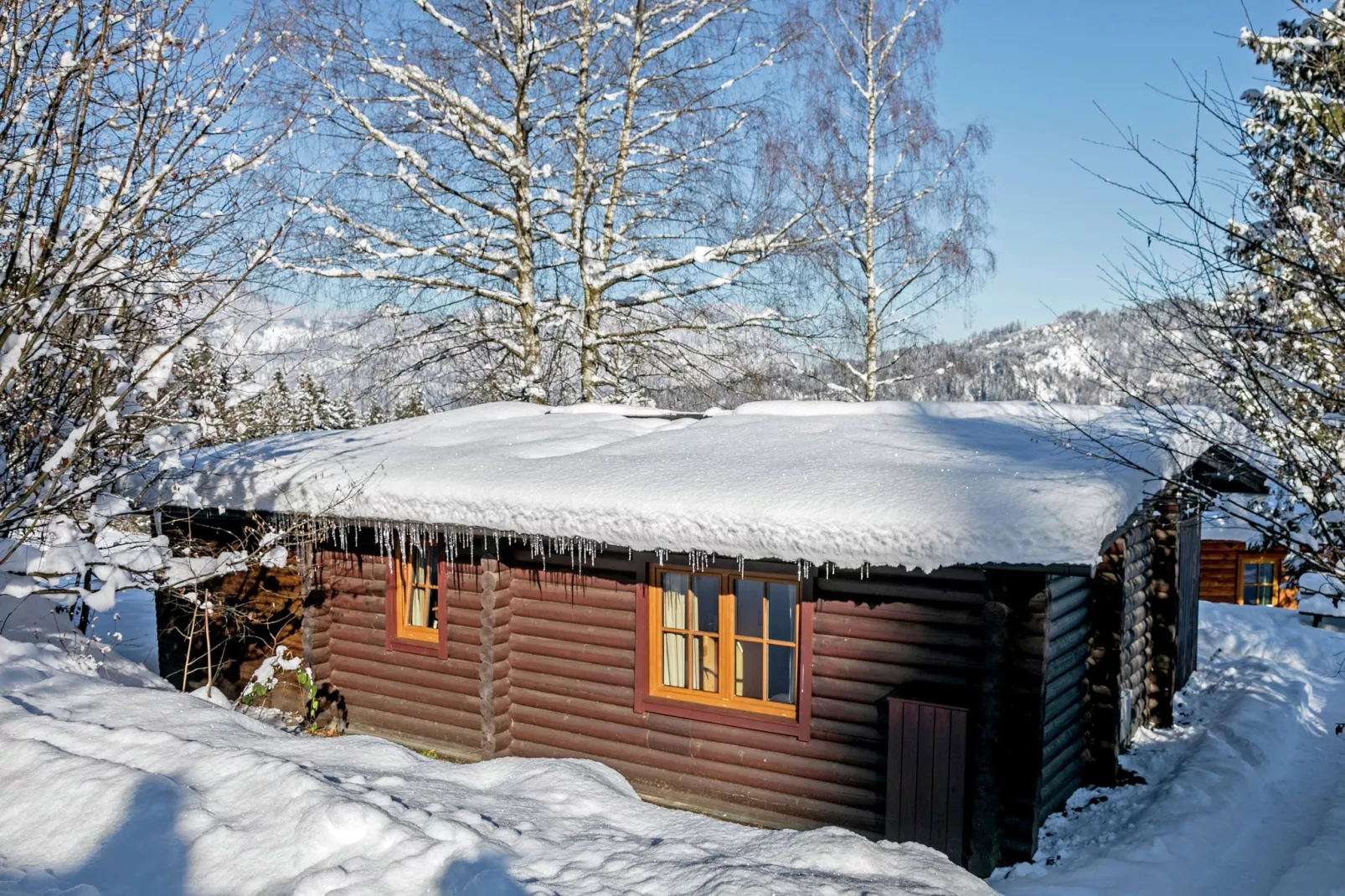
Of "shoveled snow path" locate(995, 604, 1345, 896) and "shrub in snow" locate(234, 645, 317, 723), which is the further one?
"shrub in snow" locate(234, 645, 317, 723)

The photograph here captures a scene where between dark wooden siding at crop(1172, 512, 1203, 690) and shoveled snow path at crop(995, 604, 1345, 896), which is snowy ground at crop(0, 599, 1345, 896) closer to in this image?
shoveled snow path at crop(995, 604, 1345, 896)

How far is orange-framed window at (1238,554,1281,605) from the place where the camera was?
2134cm

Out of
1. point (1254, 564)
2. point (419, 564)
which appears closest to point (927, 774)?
point (419, 564)

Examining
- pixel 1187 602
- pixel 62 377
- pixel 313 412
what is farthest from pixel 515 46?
pixel 313 412

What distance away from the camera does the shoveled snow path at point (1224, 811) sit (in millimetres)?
5609

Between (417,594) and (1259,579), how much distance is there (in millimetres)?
22379

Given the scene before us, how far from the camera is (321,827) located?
149 inches

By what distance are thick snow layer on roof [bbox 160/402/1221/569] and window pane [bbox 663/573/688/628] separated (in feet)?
2.99

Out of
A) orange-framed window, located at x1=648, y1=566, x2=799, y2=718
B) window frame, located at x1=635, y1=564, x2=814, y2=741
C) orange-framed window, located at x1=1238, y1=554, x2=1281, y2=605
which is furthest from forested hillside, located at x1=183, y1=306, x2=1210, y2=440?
orange-framed window, located at x1=1238, y1=554, x2=1281, y2=605

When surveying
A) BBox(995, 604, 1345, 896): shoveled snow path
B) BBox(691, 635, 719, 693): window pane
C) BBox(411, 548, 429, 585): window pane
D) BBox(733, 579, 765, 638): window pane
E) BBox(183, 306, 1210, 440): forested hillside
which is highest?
BBox(183, 306, 1210, 440): forested hillside

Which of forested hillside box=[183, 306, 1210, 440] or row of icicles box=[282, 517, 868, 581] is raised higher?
forested hillside box=[183, 306, 1210, 440]

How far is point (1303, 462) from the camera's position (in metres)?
6.09

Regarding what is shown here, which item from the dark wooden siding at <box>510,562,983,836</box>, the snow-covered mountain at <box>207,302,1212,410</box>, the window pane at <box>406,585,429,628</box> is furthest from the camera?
the window pane at <box>406,585,429,628</box>

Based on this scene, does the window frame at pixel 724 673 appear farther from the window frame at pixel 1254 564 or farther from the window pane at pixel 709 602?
the window frame at pixel 1254 564
